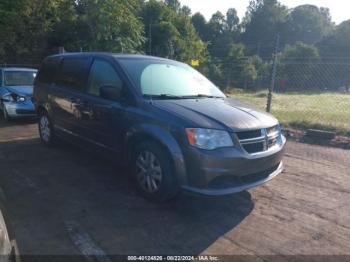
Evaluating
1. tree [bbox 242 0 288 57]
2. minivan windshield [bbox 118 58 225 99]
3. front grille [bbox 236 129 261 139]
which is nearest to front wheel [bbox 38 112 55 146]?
minivan windshield [bbox 118 58 225 99]

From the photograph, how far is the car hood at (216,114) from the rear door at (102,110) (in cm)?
66

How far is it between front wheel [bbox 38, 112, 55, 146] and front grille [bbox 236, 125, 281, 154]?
397 centimetres

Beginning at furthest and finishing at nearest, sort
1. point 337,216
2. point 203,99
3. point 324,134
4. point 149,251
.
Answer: point 324,134
point 203,99
point 337,216
point 149,251

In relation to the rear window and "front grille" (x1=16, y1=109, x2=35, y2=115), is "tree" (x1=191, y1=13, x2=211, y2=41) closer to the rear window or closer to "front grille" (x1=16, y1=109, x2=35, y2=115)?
"front grille" (x1=16, y1=109, x2=35, y2=115)

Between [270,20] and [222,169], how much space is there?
88.7m

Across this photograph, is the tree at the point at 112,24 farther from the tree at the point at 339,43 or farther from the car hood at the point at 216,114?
the tree at the point at 339,43

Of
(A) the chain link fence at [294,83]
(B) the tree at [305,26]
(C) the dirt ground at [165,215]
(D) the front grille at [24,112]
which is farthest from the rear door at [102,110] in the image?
(B) the tree at [305,26]

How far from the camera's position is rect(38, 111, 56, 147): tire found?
6.44 m

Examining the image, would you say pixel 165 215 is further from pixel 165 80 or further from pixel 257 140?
pixel 165 80

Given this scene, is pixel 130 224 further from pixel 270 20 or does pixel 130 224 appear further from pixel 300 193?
pixel 270 20

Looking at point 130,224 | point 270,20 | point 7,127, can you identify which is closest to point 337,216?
point 130,224

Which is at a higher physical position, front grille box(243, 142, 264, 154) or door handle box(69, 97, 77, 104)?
door handle box(69, 97, 77, 104)

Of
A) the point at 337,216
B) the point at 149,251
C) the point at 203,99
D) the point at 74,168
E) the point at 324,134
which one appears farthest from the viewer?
the point at 324,134

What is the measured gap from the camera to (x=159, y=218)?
3.82m
